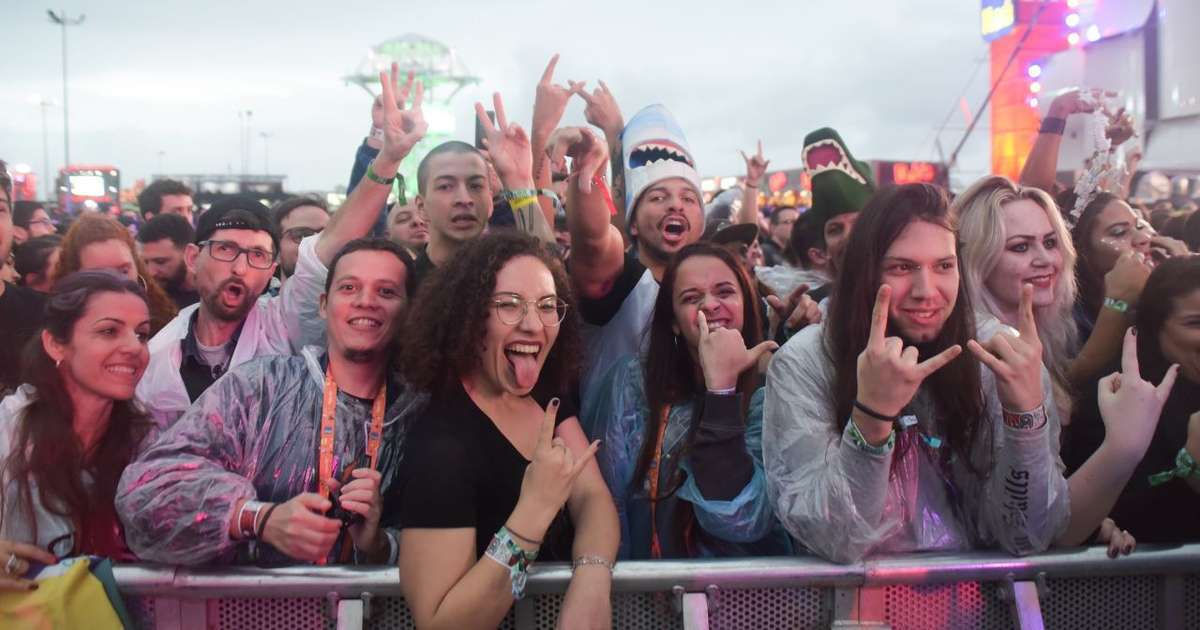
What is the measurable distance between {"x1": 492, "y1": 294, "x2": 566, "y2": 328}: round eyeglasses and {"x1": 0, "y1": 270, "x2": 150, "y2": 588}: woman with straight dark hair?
113 cm

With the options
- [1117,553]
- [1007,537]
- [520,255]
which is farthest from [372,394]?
[1117,553]

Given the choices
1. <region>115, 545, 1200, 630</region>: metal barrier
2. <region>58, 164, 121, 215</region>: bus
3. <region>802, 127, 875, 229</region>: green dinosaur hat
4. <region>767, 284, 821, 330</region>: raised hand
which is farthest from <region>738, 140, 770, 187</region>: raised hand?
<region>58, 164, 121, 215</region>: bus

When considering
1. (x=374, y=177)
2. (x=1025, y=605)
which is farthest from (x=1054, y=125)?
(x=374, y=177)

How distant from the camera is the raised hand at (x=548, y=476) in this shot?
213 centimetres

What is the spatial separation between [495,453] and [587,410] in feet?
2.69

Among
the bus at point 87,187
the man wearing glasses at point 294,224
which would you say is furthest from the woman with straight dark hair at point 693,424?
the bus at point 87,187

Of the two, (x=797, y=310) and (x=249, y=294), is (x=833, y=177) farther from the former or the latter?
(x=249, y=294)

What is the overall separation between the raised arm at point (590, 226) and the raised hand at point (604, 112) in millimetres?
965

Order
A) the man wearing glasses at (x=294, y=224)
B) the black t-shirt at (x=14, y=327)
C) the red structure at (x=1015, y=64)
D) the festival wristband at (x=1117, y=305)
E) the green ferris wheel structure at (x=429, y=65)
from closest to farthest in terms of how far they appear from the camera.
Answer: the festival wristband at (x=1117, y=305) < the black t-shirt at (x=14, y=327) < the man wearing glasses at (x=294, y=224) < the red structure at (x=1015, y=64) < the green ferris wheel structure at (x=429, y=65)

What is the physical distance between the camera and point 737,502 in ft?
7.94

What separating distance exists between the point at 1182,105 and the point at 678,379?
2400 centimetres

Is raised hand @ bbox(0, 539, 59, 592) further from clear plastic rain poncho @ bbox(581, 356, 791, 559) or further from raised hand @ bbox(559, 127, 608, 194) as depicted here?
raised hand @ bbox(559, 127, 608, 194)

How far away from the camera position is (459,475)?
7.28 ft

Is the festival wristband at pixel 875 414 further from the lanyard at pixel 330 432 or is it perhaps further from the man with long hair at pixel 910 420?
the lanyard at pixel 330 432
